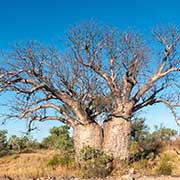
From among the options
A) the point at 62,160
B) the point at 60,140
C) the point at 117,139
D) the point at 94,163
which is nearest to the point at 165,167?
the point at 117,139

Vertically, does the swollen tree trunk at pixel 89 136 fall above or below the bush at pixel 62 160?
above

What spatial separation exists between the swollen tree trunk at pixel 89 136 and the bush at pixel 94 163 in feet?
1.50

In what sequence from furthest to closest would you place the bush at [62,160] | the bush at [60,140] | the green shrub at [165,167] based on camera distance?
1. the bush at [60,140]
2. the bush at [62,160]
3. the green shrub at [165,167]

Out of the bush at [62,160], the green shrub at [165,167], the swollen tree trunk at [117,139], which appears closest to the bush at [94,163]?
the swollen tree trunk at [117,139]

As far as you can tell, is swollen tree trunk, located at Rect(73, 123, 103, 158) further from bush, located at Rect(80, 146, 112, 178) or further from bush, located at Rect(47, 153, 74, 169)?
bush, located at Rect(47, 153, 74, 169)

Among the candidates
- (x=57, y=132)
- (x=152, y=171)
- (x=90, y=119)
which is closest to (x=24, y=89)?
(x=90, y=119)

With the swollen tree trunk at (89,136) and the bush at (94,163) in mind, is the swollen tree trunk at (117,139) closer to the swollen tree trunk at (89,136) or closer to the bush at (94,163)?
the swollen tree trunk at (89,136)

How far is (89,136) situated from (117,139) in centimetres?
107

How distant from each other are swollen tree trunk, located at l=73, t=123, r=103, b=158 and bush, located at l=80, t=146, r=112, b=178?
46 centimetres

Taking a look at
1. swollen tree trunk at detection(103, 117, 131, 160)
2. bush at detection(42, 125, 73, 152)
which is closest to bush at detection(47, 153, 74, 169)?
bush at detection(42, 125, 73, 152)

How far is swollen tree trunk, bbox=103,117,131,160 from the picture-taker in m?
13.3

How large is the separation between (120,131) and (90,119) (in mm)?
1267

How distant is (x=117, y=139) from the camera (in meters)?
13.4

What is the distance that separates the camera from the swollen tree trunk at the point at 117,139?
43.7ft
